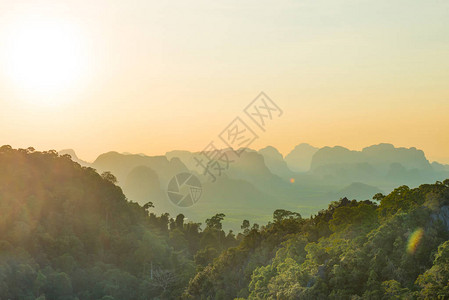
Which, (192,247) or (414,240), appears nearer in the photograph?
(414,240)

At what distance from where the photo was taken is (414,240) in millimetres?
27234

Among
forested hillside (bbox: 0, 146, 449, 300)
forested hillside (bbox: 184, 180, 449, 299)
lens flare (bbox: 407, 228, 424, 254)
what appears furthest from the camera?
forested hillside (bbox: 0, 146, 449, 300)

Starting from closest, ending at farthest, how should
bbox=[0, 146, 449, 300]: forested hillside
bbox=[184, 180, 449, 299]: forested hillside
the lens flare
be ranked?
1. bbox=[184, 180, 449, 299]: forested hillside
2. the lens flare
3. bbox=[0, 146, 449, 300]: forested hillside

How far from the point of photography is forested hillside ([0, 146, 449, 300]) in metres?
27.8

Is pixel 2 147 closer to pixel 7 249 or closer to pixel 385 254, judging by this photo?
pixel 7 249

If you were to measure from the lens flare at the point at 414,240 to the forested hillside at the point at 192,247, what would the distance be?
2.7 inches

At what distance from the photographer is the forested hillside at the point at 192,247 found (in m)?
27.8

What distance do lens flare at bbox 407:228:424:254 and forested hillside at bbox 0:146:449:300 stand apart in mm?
69

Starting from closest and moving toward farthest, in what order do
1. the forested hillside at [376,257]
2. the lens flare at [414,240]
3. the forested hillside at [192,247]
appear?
the forested hillside at [376,257] → the lens flare at [414,240] → the forested hillside at [192,247]

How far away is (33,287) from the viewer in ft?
Result: 167

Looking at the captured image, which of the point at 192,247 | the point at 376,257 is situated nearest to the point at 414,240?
the point at 376,257

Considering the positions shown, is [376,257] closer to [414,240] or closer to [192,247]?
[414,240]

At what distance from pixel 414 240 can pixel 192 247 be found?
59232 mm

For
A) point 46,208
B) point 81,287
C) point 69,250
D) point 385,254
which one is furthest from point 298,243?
point 46,208
